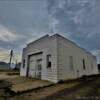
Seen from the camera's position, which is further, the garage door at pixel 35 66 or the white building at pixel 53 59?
the garage door at pixel 35 66

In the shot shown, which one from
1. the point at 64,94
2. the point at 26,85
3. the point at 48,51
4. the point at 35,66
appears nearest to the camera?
the point at 64,94

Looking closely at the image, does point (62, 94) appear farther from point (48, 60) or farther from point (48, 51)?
point (48, 51)

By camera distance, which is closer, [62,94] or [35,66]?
[62,94]

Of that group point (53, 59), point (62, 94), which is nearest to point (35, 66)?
point (53, 59)

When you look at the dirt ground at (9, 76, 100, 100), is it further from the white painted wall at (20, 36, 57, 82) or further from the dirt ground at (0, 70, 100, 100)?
the white painted wall at (20, 36, 57, 82)

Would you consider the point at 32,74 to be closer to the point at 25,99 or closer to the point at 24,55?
the point at 24,55

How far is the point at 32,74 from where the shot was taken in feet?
41.2

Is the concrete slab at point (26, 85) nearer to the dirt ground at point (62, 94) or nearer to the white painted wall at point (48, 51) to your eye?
the dirt ground at point (62, 94)

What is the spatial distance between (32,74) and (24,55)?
3867 millimetres

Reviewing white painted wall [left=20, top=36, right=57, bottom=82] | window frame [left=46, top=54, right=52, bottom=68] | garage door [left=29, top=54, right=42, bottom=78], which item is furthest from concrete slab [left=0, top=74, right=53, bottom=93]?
garage door [left=29, top=54, right=42, bottom=78]

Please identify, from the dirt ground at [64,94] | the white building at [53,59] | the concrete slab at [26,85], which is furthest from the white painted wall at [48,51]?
the dirt ground at [64,94]

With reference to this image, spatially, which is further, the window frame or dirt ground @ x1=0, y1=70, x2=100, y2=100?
the window frame

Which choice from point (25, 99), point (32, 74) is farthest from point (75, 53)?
point (25, 99)

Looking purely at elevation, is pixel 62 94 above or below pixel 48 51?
below
